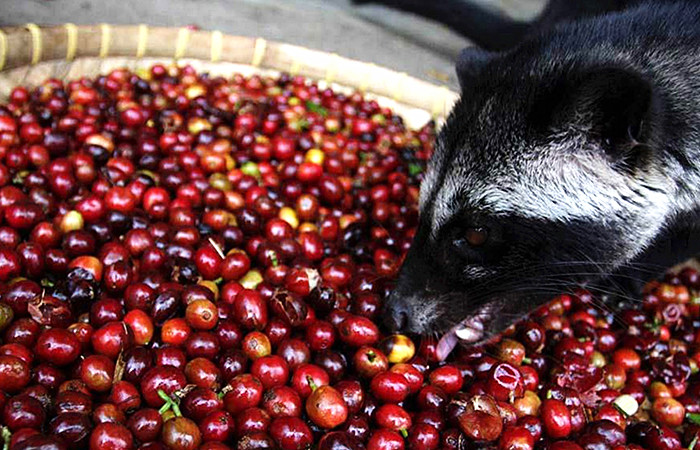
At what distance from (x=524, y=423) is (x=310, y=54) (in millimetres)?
4018

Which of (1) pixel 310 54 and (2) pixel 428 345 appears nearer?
(2) pixel 428 345

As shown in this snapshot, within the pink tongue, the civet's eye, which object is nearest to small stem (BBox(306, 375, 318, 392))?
the pink tongue

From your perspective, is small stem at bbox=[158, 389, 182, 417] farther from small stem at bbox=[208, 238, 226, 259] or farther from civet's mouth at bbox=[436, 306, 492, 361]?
civet's mouth at bbox=[436, 306, 492, 361]

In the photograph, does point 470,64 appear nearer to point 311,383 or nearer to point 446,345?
point 446,345

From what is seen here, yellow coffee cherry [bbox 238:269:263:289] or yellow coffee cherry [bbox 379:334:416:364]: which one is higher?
yellow coffee cherry [bbox 379:334:416:364]

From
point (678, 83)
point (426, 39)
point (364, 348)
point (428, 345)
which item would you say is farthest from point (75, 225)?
point (426, 39)

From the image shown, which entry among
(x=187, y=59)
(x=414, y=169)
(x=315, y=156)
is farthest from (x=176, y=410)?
(x=187, y=59)

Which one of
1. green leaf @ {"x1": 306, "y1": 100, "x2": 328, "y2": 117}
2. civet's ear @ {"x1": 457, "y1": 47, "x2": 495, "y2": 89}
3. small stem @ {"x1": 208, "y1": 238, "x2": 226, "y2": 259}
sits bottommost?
green leaf @ {"x1": 306, "y1": 100, "x2": 328, "y2": 117}

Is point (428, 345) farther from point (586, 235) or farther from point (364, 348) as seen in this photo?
point (586, 235)

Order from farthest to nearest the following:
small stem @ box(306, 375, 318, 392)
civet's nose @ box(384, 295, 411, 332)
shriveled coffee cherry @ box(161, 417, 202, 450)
Answer: civet's nose @ box(384, 295, 411, 332), small stem @ box(306, 375, 318, 392), shriveled coffee cherry @ box(161, 417, 202, 450)

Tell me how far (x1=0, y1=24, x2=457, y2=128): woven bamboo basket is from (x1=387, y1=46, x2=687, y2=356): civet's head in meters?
2.44

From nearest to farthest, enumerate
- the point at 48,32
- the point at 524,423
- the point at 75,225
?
the point at 524,423, the point at 75,225, the point at 48,32

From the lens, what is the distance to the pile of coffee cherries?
221 centimetres

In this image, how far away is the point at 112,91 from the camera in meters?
4.63
